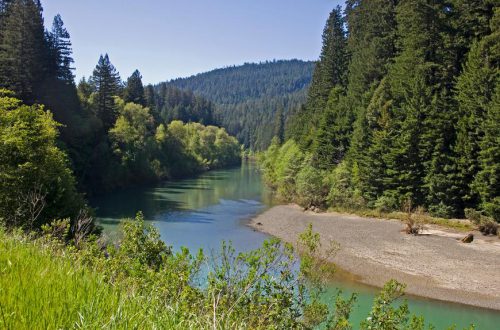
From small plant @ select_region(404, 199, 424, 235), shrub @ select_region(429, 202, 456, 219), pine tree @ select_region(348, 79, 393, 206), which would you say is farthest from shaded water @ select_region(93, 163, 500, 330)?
shrub @ select_region(429, 202, 456, 219)

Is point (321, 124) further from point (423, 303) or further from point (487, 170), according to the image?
point (423, 303)

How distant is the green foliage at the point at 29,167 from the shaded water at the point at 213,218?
8.26 metres

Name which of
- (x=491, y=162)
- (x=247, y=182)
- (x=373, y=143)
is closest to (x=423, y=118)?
(x=373, y=143)

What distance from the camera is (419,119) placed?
142ft

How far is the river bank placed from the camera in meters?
23.8

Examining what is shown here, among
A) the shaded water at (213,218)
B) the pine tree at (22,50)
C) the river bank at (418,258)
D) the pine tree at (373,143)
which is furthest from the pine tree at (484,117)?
the pine tree at (22,50)

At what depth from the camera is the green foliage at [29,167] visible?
70.3ft

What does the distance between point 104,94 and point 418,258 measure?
56.5m

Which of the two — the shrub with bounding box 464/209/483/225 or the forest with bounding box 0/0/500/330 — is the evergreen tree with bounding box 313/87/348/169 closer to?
the forest with bounding box 0/0/500/330

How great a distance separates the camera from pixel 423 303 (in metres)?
22.2

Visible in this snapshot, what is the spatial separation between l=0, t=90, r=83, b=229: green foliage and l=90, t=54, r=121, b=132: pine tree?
1789 inches

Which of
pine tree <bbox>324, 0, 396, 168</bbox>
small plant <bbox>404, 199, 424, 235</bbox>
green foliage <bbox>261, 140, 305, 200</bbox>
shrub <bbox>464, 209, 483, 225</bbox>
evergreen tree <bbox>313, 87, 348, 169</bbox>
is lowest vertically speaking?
small plant <bbox>404, 199, 424, 235</bbox>

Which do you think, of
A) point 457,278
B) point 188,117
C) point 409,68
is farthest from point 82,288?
point 188,117

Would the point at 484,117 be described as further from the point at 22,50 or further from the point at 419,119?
the point at 22,50
